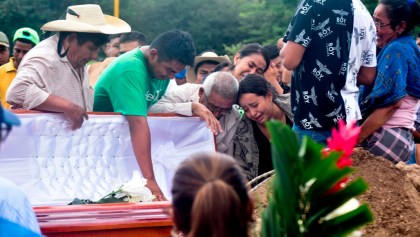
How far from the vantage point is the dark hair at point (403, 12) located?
4926mm

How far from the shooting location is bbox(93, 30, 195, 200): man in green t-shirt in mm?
5414

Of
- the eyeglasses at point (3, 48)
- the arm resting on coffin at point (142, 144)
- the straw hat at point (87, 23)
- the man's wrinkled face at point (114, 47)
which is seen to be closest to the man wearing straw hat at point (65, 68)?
the straw hat at point (87, 23)

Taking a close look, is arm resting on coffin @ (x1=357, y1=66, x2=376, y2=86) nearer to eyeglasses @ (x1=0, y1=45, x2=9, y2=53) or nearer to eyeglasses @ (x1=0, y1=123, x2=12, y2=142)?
eyeglasses @ (x1=0, y1=123, x2=12, y2=142)

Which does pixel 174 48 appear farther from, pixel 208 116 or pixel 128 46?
pixel 128 46

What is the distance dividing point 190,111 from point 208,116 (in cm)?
15

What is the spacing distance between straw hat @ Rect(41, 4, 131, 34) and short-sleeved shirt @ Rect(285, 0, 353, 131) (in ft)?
5.45

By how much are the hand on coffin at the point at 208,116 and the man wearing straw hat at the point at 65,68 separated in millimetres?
784

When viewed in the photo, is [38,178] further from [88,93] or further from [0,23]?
[0,23]

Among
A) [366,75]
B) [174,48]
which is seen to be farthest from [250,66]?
[366,75]

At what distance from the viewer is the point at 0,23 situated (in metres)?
24.0

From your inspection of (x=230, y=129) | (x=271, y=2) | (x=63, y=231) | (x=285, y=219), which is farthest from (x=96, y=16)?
(x=271, y=2)

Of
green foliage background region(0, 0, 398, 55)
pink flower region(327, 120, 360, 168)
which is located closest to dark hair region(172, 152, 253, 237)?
pink flower region(327, 120, 360, 168)

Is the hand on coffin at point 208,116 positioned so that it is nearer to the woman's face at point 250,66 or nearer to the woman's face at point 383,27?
the woman's face at point 250,66

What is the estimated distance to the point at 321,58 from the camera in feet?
15.0
